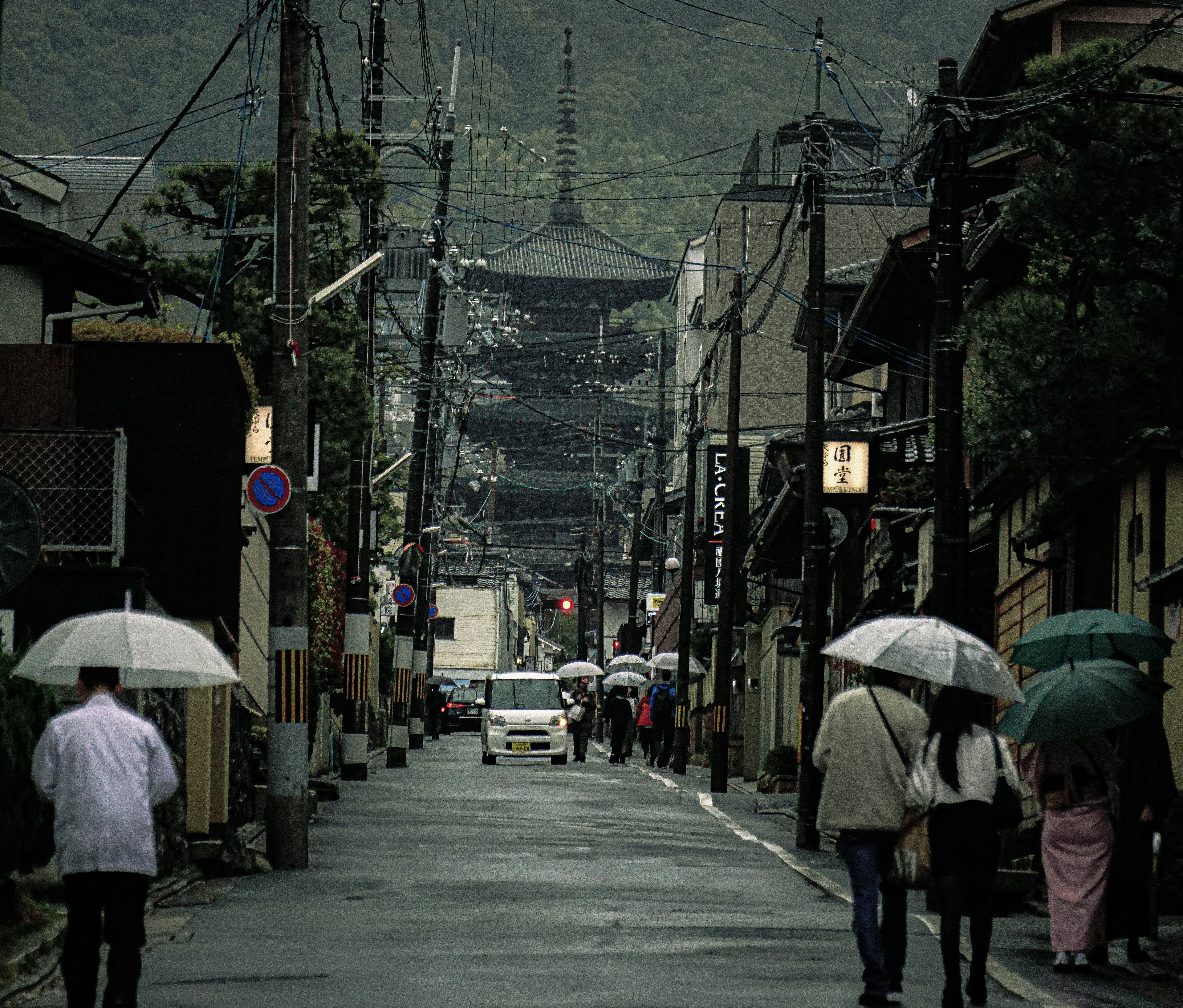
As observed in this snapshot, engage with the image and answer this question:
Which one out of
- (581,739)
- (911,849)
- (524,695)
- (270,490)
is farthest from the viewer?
(581,739)

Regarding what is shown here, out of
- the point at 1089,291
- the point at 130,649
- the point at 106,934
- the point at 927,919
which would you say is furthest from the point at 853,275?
the point at 106,934

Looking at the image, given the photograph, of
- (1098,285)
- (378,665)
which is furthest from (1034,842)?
(378,665)

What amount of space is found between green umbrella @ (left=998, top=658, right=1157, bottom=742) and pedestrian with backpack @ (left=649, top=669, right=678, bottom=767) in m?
33.0

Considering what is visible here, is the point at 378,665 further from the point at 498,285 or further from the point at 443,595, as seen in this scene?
the point at 498,285

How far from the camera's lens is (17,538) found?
11.9m

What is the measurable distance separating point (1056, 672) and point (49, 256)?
1354 centimetres

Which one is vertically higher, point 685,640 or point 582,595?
point 582,595

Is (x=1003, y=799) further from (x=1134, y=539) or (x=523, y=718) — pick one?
(x=523, y=718)

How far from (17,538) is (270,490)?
6.35m

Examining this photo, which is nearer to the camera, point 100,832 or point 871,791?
point 100,832

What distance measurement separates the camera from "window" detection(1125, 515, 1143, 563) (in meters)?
17.7

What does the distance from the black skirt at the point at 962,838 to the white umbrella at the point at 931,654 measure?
61 cm

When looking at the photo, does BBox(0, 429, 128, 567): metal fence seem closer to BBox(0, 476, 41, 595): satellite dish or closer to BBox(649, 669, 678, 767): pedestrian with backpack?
BBox(0, 476, 41, 595): satellite dish

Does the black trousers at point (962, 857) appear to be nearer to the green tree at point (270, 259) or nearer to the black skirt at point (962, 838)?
the black skirt at point (962, 838)
